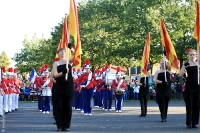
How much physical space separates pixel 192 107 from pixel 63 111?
3.68m

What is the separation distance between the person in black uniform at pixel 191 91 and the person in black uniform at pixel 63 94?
3.24 meters

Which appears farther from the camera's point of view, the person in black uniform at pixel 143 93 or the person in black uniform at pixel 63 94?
the person in black uniform at pixel 143 93

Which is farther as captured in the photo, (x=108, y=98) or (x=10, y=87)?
(x=108, y=98)

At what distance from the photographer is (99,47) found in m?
67.2

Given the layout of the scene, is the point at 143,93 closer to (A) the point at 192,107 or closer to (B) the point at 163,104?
(B) the point at 163,104

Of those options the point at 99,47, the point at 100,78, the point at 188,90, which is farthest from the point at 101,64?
the point at 188,90

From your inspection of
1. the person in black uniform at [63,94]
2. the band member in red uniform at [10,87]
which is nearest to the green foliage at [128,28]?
the band member in red uniform at [10,87]

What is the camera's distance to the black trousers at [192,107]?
1467 cm

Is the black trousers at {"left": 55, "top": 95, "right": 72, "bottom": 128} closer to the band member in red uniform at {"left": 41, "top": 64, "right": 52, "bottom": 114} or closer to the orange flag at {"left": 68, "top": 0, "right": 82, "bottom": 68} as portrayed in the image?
the orange flag at {"left": 68, "top": 0, "right": 82, "bottom": 68}

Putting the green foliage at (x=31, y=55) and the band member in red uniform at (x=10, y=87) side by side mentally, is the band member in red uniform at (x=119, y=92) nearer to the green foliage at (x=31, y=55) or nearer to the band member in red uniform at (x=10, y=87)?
the band member in red uniform at (x=10, y=87)

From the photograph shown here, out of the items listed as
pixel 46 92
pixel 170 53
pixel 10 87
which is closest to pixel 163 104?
pixel 170 53

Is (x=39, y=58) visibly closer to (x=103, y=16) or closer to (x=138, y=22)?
(x=103, y=16)

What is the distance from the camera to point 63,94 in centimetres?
1396

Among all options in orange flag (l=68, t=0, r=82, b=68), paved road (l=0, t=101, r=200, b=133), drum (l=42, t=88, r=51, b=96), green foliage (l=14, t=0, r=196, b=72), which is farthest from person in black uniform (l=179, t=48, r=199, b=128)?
green foliage (l=14, t=0, r=196, b=72)
